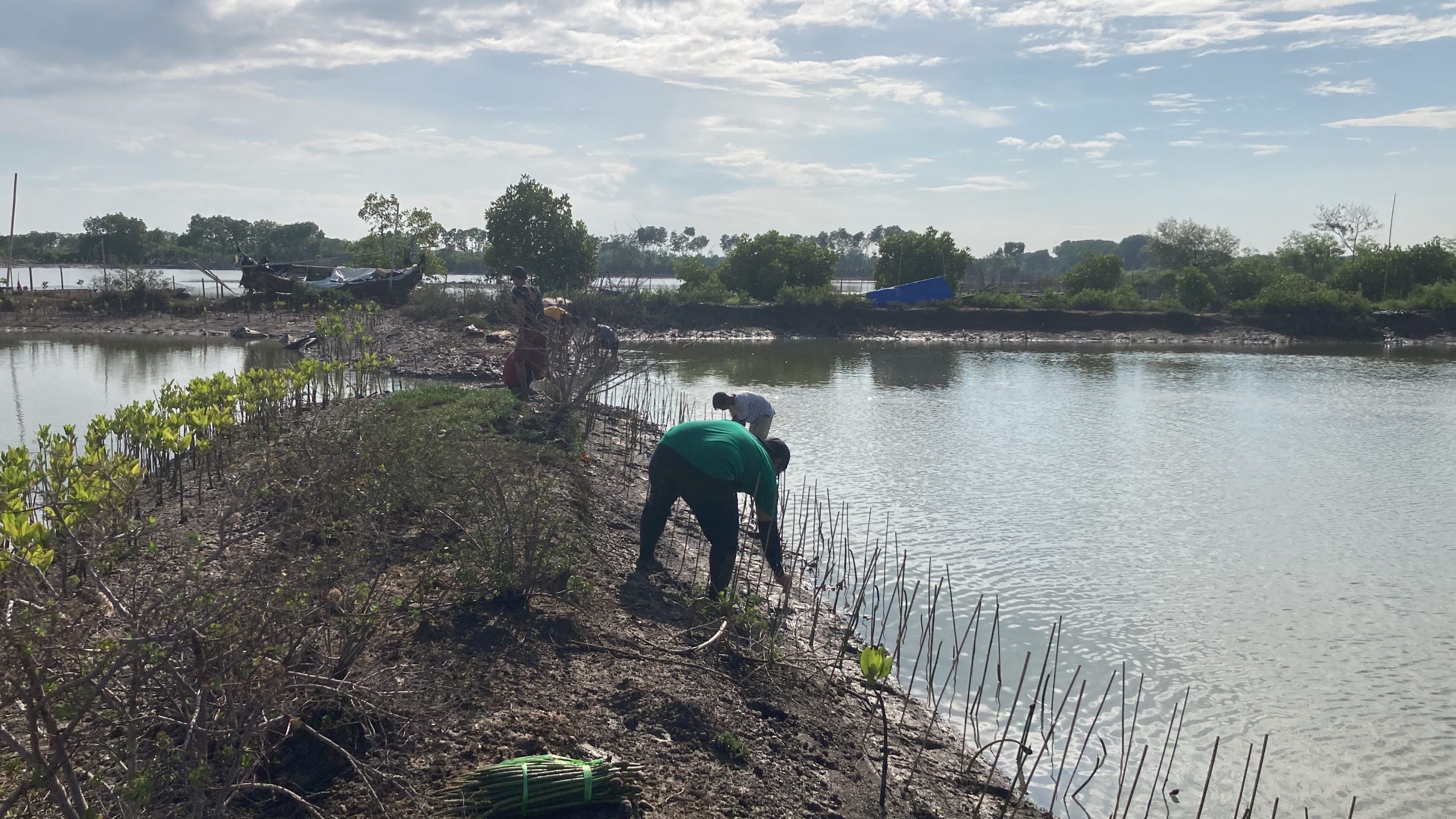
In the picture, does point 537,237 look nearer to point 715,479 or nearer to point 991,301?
point 991,301

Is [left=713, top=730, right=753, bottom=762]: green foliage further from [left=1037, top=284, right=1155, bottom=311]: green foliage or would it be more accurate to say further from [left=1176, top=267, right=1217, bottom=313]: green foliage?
[left=1176, top=267, right=1217, bottom=313]: green foliage

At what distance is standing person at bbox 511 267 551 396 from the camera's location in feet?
42.5

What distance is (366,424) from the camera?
8.34 metres

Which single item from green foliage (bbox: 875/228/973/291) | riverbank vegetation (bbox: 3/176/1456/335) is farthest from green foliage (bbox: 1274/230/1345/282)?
green foliage (bbox: 875/228/973/291)

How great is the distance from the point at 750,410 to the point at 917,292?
3987 centimetres

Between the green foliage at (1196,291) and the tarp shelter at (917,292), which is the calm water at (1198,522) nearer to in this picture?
the tarp shelter at (917,292)

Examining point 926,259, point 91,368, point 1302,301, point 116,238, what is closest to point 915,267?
point 926,259

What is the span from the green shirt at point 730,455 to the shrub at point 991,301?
40.9 metres

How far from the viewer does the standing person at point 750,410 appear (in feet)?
30.0

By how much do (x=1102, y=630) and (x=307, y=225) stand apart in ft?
332

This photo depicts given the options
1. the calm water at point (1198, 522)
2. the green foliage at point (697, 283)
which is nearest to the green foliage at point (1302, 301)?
the calm water at point (1198, 522)

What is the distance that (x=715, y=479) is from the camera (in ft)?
22.0

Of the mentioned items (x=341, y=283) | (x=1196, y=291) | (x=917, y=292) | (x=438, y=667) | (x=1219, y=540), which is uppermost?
(x=1196, y=291)

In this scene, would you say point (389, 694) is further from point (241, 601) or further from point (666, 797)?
point (666, 797)
